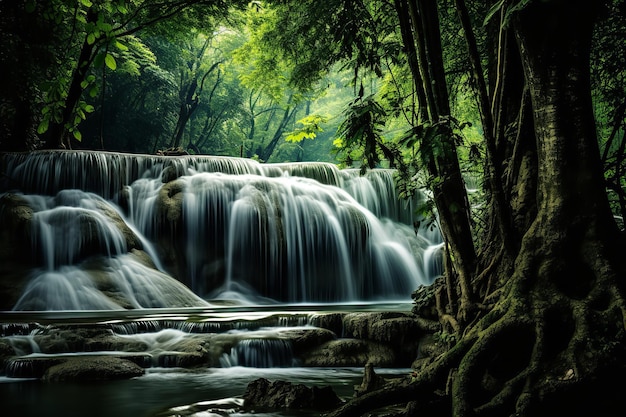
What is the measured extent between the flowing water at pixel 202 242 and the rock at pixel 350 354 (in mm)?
796

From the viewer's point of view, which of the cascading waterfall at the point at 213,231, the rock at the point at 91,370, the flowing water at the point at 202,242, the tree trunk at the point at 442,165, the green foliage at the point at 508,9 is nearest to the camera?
the green foliage at the point at 508,9

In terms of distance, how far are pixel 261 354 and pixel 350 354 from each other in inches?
47.7

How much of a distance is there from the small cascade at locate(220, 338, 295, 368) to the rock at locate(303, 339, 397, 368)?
278 mm

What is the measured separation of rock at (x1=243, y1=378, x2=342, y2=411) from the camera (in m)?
4.34

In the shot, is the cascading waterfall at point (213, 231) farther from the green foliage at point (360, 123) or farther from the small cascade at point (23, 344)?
the green foliage at point (360, 123)

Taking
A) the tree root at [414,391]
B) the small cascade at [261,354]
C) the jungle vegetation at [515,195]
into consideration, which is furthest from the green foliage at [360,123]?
the small cascade at [261,354]

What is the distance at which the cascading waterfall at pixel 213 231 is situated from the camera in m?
12.8

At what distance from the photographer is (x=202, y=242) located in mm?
14727

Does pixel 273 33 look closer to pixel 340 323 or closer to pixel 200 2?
pixel 340 323

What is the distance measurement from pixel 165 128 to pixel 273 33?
76.2 feet

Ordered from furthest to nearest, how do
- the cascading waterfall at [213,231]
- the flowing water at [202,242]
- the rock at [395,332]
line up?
the cascading waterfall at [213,231], the flowing water at [202,242], the rock at [395,332]

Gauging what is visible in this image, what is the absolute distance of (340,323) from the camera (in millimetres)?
7848

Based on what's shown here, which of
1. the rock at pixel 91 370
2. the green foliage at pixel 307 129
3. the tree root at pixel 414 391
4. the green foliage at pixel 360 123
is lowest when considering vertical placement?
the rock at pixel 91 370

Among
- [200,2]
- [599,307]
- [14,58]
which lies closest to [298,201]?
[200,2]
